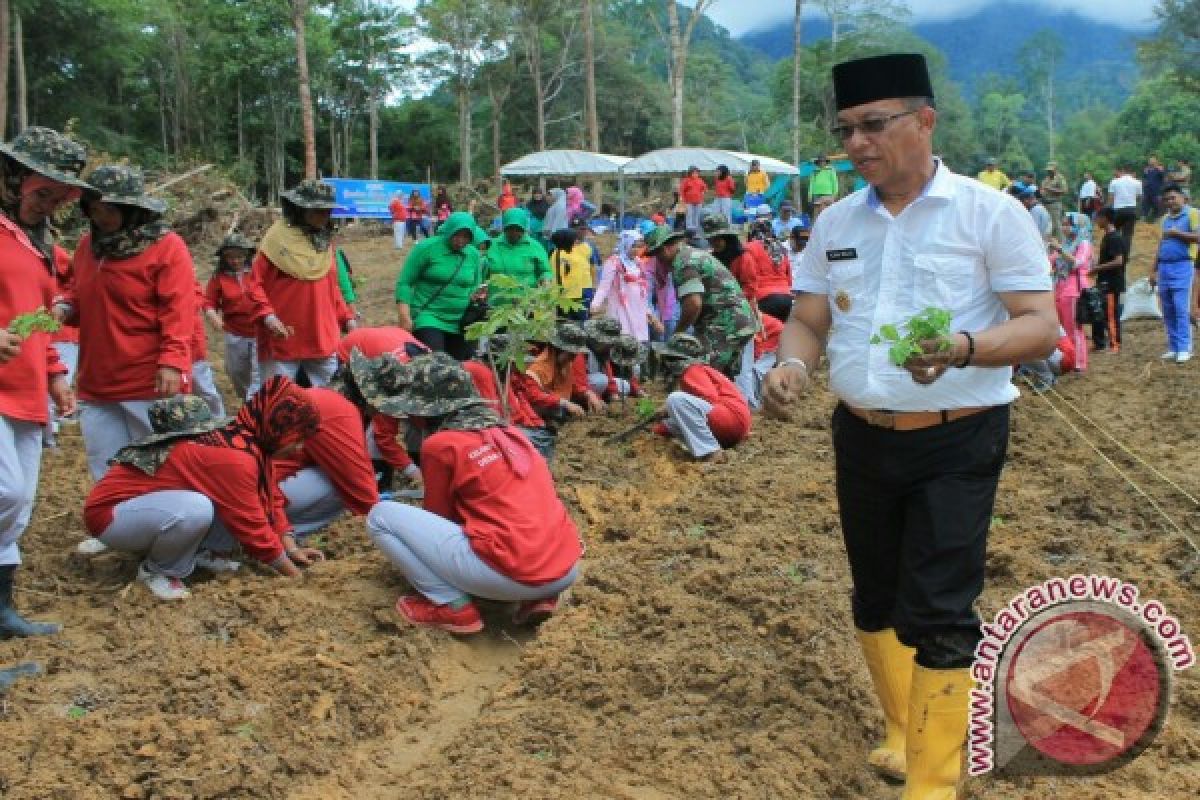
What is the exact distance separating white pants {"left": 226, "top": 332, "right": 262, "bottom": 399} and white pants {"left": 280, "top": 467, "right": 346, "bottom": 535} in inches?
91.6

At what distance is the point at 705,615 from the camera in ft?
13.3

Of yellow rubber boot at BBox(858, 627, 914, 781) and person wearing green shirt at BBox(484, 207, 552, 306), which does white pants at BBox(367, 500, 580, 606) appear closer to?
yellow rubber boot at BBox(858, 627, 914, 781)

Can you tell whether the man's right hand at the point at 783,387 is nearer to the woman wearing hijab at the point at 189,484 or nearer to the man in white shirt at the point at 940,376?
the man in white shirt at the point at 940,376

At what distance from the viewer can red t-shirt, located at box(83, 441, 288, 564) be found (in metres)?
4.13

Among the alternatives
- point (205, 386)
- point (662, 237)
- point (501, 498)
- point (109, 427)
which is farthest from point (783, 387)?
point (662, 237)

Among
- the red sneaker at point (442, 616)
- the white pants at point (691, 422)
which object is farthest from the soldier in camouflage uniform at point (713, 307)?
the red sneaker at point (442, 616)

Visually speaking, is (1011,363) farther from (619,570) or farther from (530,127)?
(530,127)

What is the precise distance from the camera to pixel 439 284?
7.17 metres

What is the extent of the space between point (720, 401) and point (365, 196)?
2096 cm

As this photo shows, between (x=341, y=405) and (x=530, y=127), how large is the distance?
44126 millimetres

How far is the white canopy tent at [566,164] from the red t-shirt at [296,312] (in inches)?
590

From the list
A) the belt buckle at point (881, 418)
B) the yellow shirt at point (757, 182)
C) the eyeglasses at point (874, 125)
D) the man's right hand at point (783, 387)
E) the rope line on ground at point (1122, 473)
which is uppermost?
the yellow shirt at point (757, 182)

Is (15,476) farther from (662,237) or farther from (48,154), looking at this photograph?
(662,237)

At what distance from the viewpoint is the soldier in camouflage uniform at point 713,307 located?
25.3 feet
